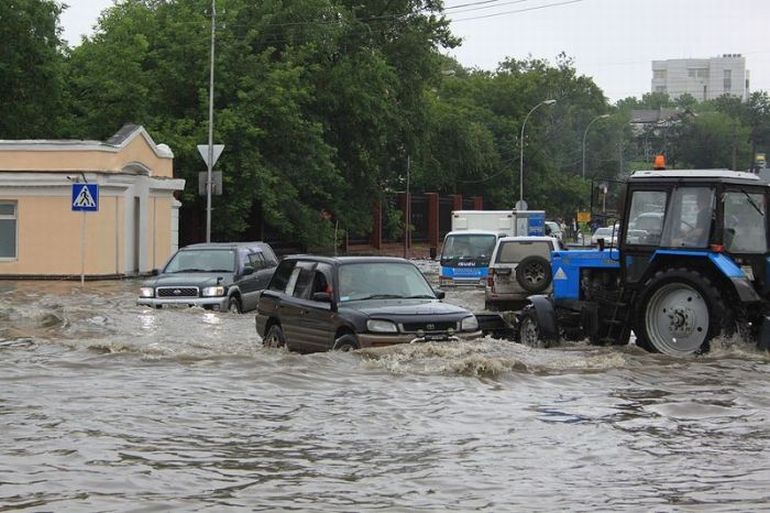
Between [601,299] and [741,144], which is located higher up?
[741,144]

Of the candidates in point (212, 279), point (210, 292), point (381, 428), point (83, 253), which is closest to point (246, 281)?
point (212, 279)

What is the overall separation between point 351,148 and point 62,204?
17676 millimetres

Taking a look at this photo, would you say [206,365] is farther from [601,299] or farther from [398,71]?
[398,71]

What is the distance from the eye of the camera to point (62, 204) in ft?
119

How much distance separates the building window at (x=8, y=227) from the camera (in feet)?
120

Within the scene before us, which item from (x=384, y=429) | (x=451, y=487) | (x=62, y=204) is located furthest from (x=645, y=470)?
(x=62, y=204)

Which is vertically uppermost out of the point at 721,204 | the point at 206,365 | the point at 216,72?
the point at 216,72

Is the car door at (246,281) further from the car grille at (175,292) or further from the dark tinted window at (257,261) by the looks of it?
the car grille at (175,292)

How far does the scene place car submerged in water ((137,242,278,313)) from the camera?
24.5 metres

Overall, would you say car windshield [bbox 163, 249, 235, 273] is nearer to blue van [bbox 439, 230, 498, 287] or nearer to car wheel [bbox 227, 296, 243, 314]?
car wheel [bbox 227, 296, 243, 314]

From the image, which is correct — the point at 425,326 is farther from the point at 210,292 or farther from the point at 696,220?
the point at 210,292

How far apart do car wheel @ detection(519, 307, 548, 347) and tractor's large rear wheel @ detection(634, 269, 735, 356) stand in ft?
5.34

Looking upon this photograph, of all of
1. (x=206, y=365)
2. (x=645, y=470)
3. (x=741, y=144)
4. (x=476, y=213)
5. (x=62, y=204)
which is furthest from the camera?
(x=741, y=144)

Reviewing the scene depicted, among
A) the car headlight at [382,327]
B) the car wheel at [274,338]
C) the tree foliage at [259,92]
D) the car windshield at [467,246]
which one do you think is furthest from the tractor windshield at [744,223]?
the tree foliage at [259,92]
